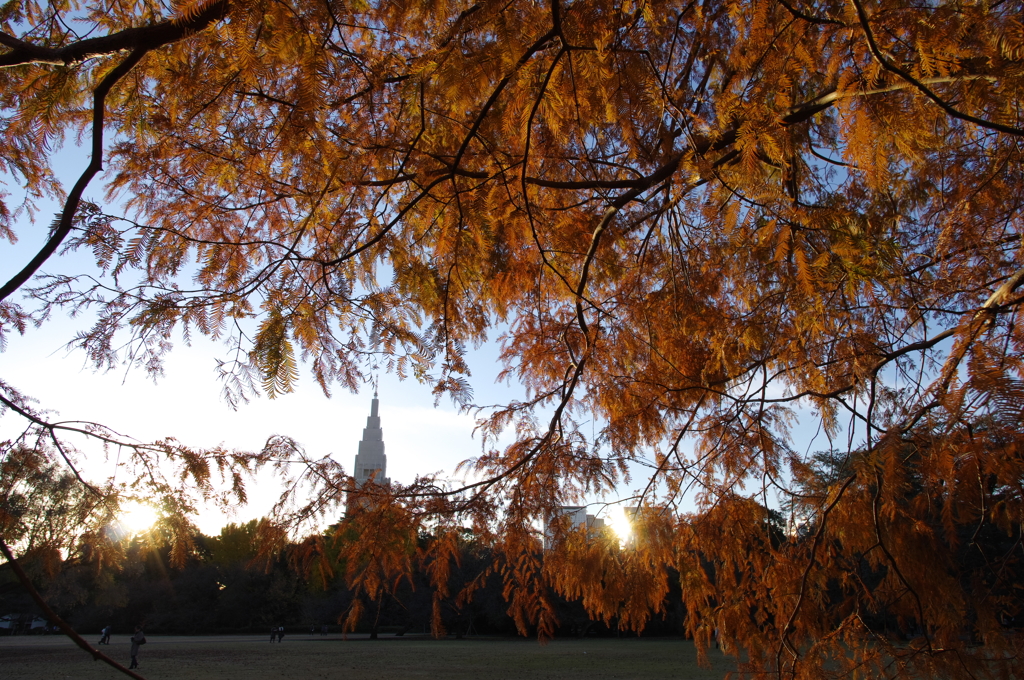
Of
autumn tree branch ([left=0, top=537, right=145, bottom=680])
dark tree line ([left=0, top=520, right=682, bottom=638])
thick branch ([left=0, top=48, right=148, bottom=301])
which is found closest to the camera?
autumn tree branch ([left=0, top=537, right=145, bottom=680])

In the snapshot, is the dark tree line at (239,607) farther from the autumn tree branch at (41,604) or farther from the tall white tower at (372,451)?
the autumn tree branch at (41,604)

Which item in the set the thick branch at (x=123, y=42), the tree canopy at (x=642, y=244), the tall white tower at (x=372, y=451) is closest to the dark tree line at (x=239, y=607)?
the tall white tower at (x=372, y=451)

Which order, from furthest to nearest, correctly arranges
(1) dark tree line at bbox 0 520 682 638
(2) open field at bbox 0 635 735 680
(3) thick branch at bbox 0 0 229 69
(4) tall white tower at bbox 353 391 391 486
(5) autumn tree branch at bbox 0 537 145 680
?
1. (1) dark tree line at bbox 0 520 682 638
2. (2) open field at bbox 0 635 735 680
3. (4) tall white tower at bbox 353 391 391 486
4. (3) thick branch at bbox 0 0 229 69
5. (5) autumn tree branch at bbox 0 537 145 680

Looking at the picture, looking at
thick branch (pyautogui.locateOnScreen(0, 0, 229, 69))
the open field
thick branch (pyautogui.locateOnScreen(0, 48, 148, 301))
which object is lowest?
the open field

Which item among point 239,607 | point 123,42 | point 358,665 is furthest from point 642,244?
point 239,607

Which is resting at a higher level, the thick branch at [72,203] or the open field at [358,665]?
the thick branch at [72,203]

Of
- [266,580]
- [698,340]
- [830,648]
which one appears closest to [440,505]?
[698,340]

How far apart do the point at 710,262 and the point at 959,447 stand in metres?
1.69

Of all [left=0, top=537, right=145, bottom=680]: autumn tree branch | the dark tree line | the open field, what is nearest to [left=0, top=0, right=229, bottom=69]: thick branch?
[left=0, top=537, right=145, bottom=680]: autumn tree branch

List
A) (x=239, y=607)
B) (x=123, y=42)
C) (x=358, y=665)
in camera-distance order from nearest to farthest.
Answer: (x=123, y=42), (x=358, y=665), (x=239, y=607)

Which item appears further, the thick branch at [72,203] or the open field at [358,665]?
the open field at [358,665]

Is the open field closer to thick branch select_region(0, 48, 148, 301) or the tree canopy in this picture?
the tree canopy

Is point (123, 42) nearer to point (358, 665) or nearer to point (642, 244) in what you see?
point (642, 244)

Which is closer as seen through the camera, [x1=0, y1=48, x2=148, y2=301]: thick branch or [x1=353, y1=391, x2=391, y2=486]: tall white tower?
[x1=0, y1=48, x2=148, y2=301]: thick branch
